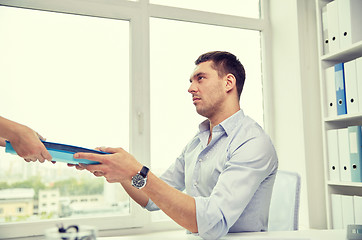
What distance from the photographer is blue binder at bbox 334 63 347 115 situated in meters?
2.18

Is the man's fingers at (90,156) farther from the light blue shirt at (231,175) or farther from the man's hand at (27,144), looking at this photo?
the light blue shirt at (231,175)

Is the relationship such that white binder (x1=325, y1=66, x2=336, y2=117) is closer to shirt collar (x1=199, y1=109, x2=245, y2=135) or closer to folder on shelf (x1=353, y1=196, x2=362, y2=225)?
folder on shelf (x1=353, y1=196, x2=362, y2=225)

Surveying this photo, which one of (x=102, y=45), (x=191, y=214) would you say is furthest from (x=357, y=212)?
(x=102, y=45)

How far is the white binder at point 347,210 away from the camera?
2107 mm

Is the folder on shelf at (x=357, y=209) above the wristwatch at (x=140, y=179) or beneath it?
beneath

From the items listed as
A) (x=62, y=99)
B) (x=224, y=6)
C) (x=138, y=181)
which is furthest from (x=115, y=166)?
(x=224, y=6)

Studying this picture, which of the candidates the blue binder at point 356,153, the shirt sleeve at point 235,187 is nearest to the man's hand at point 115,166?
the shirt sleeve at point 235,187

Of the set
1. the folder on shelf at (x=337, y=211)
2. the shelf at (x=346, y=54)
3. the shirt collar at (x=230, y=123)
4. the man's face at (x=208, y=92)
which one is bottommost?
the folder on shelf at (x=337, y=211)

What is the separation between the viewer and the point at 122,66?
2.48 m

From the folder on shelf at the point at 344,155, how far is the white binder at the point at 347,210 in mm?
112

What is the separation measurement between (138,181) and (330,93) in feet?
5.19

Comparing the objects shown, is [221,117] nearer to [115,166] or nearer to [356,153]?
[115,166]

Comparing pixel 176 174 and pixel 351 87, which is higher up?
pixel 351 87

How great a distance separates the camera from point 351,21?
211 centimetres
